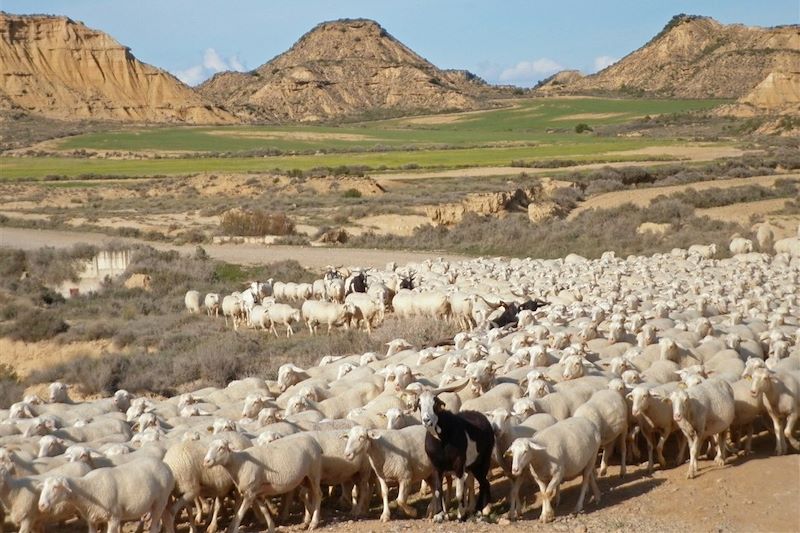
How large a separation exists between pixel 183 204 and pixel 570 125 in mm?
76672

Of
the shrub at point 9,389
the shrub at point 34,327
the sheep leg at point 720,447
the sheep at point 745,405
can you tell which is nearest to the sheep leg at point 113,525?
the sheep leg at point 720,447

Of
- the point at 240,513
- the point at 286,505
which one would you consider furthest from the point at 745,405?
the point at 240,513

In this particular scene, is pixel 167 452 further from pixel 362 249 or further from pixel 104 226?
pixel 104 226

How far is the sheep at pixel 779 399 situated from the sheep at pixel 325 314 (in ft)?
34.0

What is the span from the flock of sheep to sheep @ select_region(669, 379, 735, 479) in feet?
0.06

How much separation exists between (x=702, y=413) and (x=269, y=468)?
415 centimetres

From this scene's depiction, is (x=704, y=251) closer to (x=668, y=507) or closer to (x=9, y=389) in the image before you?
(x=9, y=389)

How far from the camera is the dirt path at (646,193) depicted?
3800 cm

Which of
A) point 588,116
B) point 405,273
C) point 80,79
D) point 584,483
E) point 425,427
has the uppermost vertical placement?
point 80,79

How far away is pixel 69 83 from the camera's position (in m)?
116

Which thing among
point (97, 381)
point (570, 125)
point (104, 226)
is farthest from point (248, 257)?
point (570, 125)

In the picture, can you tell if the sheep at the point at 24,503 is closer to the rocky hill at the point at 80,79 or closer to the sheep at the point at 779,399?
the sheep at the point at 779,399

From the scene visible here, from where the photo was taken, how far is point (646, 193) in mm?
39625

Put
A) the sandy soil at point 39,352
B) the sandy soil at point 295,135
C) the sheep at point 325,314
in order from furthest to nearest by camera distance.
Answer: the sandy soil at point 295,135, the sheep at point 325,314, the sandy soil at point 39,352
